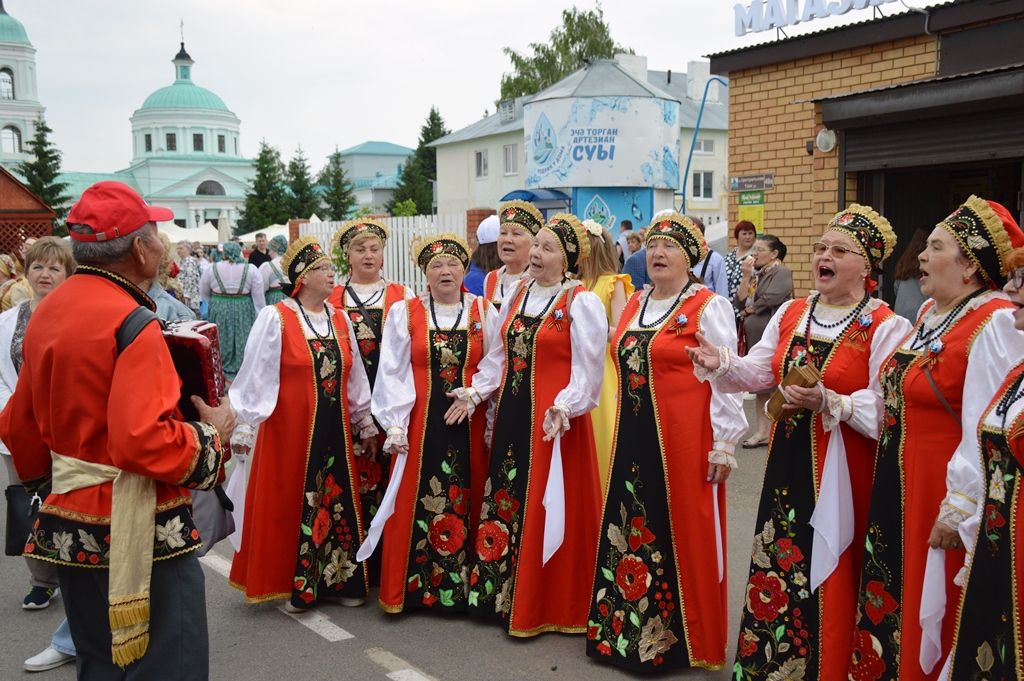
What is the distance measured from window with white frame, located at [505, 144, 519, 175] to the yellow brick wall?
105 ft

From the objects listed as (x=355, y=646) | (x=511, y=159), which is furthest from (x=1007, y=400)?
(x=511, y=159)

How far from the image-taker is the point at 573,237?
5.02m

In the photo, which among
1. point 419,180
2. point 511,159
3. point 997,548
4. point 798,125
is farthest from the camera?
point 419,180

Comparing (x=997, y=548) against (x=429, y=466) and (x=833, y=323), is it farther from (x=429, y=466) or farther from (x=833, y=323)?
(x=429, y=466)

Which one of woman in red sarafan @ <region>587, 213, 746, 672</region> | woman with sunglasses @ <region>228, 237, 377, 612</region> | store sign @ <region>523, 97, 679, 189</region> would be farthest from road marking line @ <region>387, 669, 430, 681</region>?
store sign @ <region>523, 97, 679, 189</region>

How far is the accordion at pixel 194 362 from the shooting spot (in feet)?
10.1

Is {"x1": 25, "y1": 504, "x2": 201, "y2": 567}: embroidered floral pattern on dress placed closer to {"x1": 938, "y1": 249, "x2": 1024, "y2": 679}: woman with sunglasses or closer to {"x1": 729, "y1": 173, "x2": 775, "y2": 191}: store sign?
{"x1": 938, "y1": 249, "x2": 1024, "y2": 679}: woman with sunglasses

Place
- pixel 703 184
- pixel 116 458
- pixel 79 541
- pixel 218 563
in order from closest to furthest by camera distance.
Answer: pixel 116 458, pixel 79 541, pixel 218 563, pixel 703 184

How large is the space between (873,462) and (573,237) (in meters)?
1.93

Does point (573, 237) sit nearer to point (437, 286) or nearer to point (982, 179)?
point (437, 286)

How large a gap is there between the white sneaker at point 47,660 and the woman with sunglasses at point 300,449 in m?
0.97

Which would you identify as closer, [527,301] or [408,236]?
[527,301]

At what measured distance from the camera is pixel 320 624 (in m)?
5.19

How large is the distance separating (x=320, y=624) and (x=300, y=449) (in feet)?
3.19
